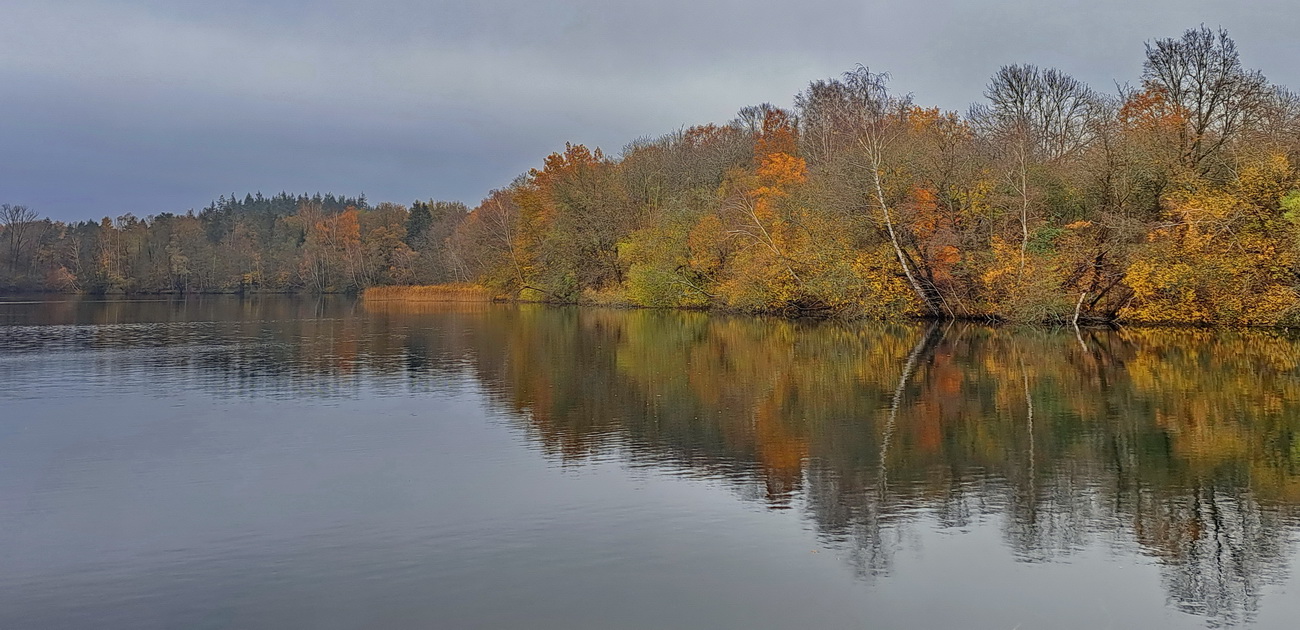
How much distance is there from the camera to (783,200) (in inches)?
1558

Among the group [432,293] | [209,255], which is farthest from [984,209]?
[209,255]

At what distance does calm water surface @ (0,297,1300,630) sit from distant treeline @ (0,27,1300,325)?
11.1 m

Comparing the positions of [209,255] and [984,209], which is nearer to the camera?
[984,209]

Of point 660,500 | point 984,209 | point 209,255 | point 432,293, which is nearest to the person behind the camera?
point 660,500

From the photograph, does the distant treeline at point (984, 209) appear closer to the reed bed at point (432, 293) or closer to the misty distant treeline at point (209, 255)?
the reed bed at point (432, 293)

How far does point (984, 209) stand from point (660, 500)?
28779 millimetres

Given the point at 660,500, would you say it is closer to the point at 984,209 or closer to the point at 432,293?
the point at 984,209

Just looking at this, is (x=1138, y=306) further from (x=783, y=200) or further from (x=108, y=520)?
(x=108, y=520)

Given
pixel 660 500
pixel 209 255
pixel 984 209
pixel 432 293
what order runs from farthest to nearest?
pixel 209 255, pixel 432 293, pixel 984 209, pixel 660 500

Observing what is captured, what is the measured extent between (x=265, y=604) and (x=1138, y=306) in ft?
105

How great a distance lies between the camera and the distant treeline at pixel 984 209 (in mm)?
27844

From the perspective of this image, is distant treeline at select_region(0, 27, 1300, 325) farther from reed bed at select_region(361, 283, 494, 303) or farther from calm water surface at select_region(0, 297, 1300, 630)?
reed bed at select_region(361, 283, 494, 303)

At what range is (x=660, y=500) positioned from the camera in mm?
8711

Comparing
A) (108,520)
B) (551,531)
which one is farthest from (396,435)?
(551,531)
